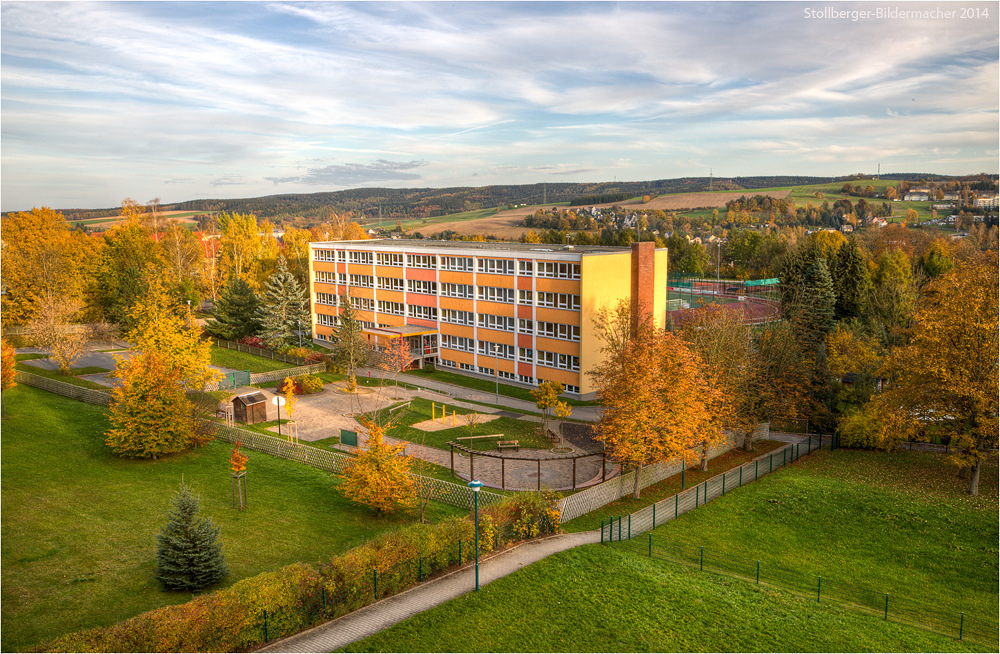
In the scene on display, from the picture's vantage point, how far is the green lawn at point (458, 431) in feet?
114

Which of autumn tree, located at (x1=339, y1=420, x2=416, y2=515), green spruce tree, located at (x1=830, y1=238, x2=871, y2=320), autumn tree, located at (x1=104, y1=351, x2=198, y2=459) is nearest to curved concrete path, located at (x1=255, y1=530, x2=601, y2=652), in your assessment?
autumn tree, located at (x1=339, y1=420, x2=416, y2=515)

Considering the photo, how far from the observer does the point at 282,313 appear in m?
59.3

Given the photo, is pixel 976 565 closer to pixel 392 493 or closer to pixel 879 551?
pixel 879 551

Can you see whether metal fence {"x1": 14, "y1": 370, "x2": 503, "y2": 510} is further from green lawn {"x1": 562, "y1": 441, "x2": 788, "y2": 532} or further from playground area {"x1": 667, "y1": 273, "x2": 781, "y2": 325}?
playground area {"x1": 667, "y1": 273, "x2": 781, "y2": 325}

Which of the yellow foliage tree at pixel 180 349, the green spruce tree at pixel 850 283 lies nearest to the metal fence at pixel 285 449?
the yellow foliage tree at pixel 180 349

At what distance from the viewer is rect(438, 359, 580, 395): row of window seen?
47.0 m

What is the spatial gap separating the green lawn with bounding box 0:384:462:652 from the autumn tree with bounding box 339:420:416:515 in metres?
0.79

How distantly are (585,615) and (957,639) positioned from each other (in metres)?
10.6

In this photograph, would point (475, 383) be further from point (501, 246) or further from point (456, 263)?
point (501, 246)

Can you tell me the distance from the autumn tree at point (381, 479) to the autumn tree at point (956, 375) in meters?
22.3

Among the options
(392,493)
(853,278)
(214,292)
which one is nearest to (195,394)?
(392,493)

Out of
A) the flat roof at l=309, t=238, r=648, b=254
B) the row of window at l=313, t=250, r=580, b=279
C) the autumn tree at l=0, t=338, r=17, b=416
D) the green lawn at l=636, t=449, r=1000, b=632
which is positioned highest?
the flat roof at l=309, t=238, r=648, b=254

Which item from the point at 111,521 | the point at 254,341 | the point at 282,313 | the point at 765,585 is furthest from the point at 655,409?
the point at 254,341

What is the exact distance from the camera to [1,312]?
2219 inches
